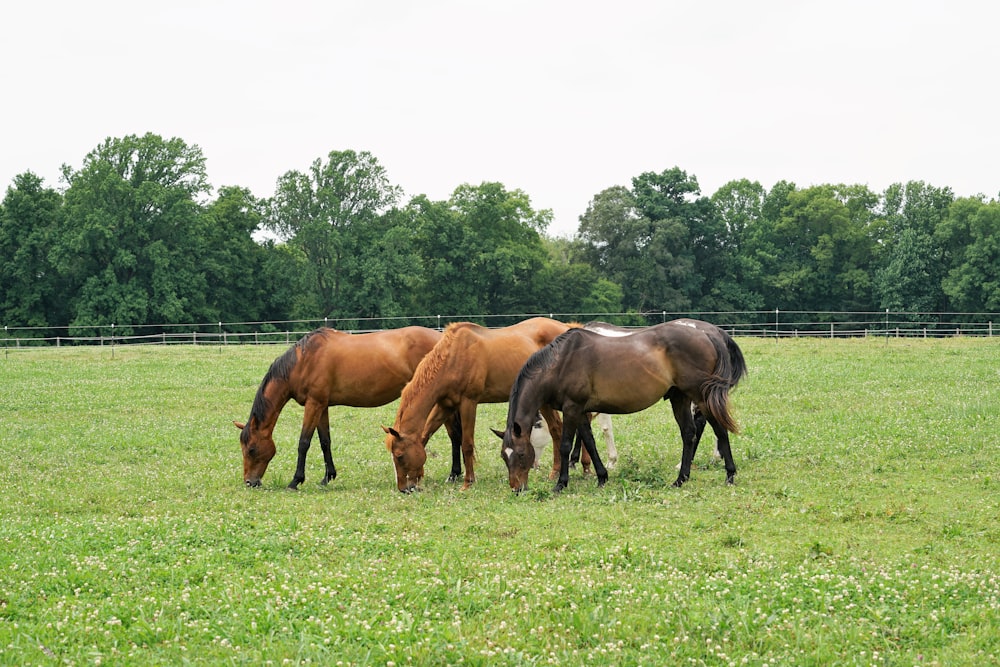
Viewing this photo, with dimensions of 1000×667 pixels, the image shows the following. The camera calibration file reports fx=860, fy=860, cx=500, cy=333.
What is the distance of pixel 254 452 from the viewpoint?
37.4 ft

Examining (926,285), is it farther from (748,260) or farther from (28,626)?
(28,626)

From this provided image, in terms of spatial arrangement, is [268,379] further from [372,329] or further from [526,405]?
[372,329]

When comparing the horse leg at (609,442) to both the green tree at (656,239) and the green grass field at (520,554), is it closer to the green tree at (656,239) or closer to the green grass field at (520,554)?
the green grass field at (520,554)

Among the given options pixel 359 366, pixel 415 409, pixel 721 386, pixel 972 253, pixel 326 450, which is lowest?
pixel 326 450

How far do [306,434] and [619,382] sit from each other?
14.1ft

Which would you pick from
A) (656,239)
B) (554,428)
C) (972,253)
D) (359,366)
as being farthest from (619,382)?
(972,253)

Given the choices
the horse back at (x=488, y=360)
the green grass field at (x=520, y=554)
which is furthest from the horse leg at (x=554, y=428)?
the green grass field at (x=520, y=554)

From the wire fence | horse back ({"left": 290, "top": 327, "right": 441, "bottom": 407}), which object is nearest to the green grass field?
horse back ({"left": 290, "top": 327, "right": 441, "bottom": 407})

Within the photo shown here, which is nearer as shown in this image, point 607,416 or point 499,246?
Result: point 607,416

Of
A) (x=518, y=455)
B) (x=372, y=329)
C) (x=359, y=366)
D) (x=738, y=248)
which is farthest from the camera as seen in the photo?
(x=738, y=248)

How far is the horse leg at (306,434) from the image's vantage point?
11438 mm

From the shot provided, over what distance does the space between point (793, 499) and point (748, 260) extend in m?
61.3

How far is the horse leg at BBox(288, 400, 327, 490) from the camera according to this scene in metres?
11.4

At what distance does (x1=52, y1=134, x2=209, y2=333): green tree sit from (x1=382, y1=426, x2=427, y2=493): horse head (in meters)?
45.0
